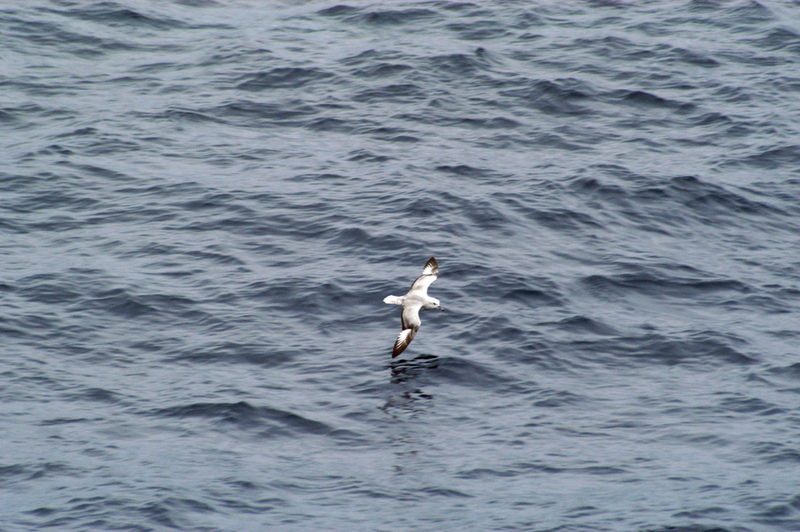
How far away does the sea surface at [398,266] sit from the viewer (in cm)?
1627

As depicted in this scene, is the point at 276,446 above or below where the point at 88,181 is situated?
below

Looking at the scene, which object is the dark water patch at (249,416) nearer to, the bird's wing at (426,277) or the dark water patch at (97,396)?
the dark water patch at (97,396)

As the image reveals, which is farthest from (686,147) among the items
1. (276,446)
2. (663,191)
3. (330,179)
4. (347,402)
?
(276,446)

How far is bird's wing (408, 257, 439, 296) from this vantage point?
68.1 feet

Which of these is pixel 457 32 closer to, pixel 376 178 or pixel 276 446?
pixel 376 178

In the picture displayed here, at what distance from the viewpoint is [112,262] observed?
23.1 meters

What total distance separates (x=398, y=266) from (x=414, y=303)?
297 cm

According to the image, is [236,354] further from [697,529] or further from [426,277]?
[697,529]

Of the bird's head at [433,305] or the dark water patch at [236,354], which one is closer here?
the dark water patch at [236,354]

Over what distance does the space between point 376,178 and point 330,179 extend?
3.93 ft

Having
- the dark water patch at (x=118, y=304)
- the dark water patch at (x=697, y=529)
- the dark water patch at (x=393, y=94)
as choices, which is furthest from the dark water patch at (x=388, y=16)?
the dark water patch at (x=697, y=529)

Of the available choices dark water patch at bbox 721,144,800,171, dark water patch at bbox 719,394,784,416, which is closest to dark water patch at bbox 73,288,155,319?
dark water patch at bbox 719,394,784,416

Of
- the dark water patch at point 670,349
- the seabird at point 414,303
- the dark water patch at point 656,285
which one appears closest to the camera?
the seabird at point 414,303

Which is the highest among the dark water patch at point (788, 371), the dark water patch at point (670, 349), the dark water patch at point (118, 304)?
the dark water patch at point (118, 304)
